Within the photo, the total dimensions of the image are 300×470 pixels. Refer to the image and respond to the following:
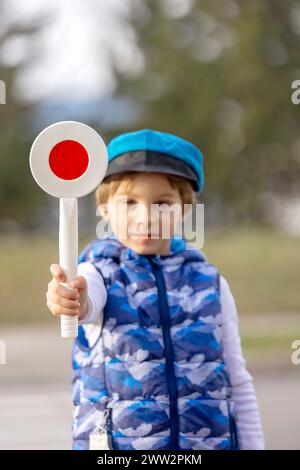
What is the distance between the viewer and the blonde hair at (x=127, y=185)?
1734 millimetres

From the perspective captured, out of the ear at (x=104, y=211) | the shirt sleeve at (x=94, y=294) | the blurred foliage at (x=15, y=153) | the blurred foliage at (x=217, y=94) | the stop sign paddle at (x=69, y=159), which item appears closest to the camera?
the stop sign paddle at (x=69, y=159)

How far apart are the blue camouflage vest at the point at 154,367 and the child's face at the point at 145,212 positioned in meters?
0.05

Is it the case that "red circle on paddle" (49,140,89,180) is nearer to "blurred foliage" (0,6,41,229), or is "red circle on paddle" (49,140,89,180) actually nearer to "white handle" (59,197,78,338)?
"white handle" (59,197,78,338)

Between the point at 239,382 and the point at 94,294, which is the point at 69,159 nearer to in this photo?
the point at 94,294

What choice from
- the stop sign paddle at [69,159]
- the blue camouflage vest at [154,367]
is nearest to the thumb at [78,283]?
the stop sign paddle at [69,159]

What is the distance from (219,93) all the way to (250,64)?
2.95 feet

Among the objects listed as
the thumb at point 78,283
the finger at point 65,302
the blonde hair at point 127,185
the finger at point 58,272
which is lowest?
the finger at point 65,302

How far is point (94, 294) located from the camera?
161cm

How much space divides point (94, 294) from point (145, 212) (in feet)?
0.70

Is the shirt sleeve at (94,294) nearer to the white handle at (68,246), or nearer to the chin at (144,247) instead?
the chin at (144,247)

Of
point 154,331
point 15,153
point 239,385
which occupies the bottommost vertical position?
point 239,385

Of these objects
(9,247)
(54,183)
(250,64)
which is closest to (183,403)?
(54,183)

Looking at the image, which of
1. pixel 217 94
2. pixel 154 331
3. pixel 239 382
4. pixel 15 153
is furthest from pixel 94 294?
pixel 217 94

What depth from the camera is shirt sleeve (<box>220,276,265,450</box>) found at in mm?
1751
